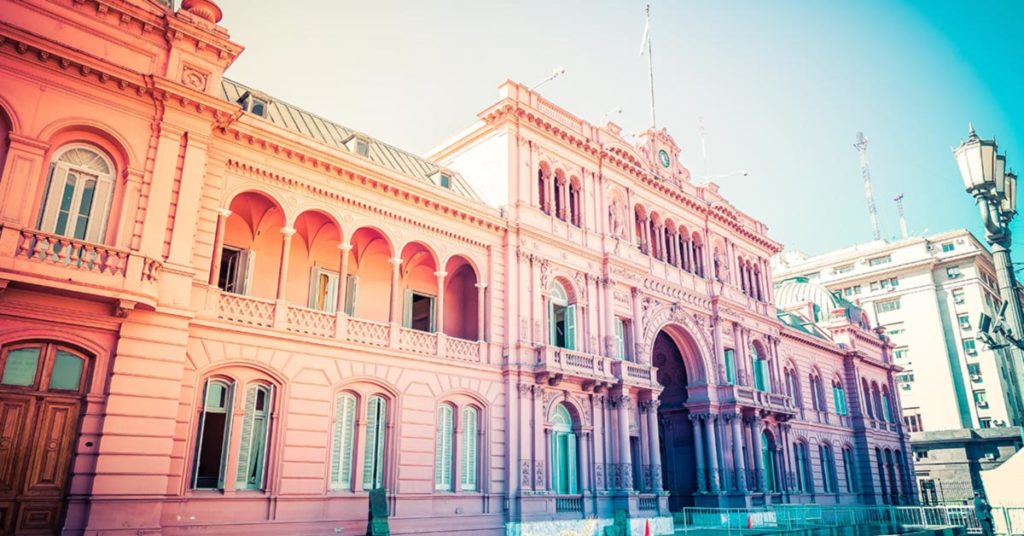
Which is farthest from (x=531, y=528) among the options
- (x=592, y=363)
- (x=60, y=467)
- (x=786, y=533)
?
(x=60, y=467)

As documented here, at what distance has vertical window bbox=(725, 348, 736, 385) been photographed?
35656mm

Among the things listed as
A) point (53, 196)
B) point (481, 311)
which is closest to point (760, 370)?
point (481, 311)

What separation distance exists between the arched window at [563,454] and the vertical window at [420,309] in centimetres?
600

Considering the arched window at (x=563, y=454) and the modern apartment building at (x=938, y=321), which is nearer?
the arched window at (x=563, y=454)

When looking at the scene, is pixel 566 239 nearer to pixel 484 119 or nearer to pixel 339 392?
pixel 484 119

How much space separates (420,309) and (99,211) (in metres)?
12.3

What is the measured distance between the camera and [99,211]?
646 inches

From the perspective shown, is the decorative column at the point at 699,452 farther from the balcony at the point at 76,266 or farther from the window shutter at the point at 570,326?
the balcony at the point at 76,266

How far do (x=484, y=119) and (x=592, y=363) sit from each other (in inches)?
430

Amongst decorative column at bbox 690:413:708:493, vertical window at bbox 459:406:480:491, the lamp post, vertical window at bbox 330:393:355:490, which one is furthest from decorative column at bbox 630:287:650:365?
the lamp post

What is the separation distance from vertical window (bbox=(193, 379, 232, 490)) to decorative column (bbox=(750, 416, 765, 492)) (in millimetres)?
26149

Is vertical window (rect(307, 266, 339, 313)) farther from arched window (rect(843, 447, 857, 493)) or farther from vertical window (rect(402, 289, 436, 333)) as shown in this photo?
arched window (rect(843, 447, 857, 493))

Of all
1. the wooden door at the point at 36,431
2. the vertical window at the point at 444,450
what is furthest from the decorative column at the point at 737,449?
the wooden door at the point at 36,431

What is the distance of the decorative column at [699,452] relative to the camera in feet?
109
